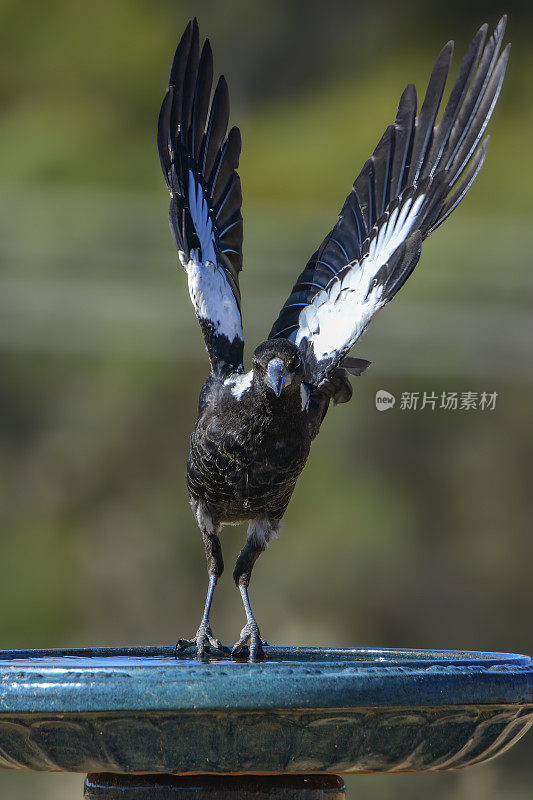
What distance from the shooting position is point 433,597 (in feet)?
22.7

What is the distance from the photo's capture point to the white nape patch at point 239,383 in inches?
88.7


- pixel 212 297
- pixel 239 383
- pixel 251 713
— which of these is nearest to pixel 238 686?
pixel 251 713

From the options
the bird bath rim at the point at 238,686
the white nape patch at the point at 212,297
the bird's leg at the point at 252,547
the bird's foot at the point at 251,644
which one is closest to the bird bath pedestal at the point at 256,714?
the bird bath rim at the point at 238,686

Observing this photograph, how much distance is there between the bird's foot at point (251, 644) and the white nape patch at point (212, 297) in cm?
62

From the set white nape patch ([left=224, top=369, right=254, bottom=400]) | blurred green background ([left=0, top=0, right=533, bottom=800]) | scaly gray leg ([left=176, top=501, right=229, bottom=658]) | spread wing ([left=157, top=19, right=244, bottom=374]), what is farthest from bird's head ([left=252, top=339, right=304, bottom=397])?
blurred green background ([left=0, top=0, right=533, bottom=800])

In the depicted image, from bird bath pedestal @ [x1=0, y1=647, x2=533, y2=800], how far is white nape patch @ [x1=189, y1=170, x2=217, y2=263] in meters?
1.25

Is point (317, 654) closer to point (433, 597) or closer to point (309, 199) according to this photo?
point (433, 597)

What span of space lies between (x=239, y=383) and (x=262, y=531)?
32 cm

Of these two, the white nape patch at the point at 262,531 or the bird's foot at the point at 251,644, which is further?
the white nape patch at the point at 262,531

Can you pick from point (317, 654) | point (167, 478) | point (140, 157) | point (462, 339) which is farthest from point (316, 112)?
point (317, 654)

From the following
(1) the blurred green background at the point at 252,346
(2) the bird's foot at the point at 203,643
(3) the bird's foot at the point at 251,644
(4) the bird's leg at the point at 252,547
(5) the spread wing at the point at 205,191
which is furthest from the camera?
(1) the blurred green background at the point at 252,346

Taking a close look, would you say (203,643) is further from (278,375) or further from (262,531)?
(278,375)

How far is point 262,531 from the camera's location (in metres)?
2.38

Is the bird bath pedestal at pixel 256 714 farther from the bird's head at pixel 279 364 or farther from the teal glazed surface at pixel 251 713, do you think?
the bird's head at pixel 279 364
